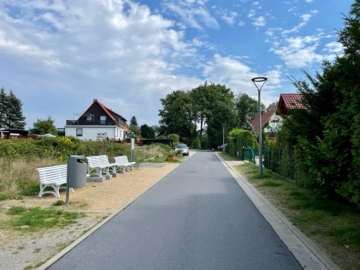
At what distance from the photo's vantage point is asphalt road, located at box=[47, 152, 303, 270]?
412 cm

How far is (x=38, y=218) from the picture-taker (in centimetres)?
631

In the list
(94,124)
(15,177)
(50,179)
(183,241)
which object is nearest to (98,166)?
(15,177)

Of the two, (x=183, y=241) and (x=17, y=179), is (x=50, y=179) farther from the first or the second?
(x=183, y=241)

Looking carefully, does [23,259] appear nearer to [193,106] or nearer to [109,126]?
[109,126]

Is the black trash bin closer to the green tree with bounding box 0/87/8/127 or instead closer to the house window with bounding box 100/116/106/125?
the house window with bounding box 100/116/106/125

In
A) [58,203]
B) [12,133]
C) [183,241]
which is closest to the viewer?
[183,241]

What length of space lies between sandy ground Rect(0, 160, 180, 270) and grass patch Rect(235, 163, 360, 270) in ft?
13.1

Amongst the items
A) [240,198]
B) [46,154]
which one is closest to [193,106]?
[46,154]

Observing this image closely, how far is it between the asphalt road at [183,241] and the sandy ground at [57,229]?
1.08 ft

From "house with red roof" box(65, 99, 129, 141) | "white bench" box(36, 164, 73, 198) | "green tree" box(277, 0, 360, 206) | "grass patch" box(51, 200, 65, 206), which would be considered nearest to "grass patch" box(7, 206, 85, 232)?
"grass patch" box(51, 200, 65, 206)

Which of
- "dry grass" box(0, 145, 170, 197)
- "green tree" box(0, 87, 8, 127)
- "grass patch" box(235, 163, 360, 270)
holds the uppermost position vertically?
"green tree" box(0, 87, 8, 127)

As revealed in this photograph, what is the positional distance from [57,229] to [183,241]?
2.36 meters

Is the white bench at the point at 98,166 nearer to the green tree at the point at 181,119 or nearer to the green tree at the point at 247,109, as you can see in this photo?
the green tree at the point at 247,109

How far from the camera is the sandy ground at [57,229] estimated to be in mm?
4258
